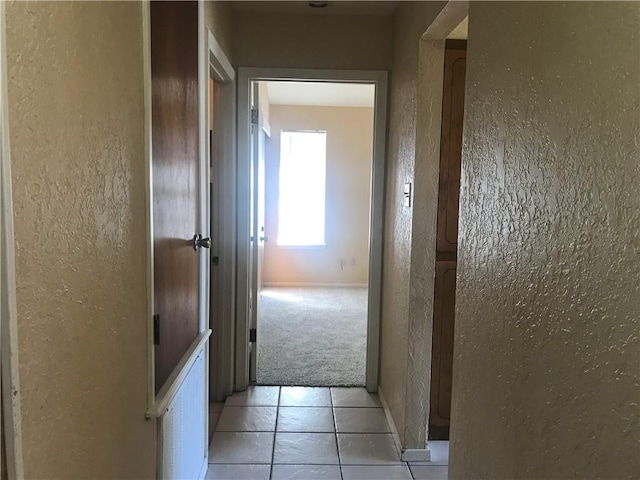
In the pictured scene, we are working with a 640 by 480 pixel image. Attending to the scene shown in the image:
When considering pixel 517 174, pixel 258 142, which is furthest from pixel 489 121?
pixel 258 142

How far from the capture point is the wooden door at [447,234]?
99.7 inches

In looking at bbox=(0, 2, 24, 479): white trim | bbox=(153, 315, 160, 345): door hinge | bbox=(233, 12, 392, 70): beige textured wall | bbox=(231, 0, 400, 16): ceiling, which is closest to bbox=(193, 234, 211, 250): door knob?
bbox=(153, 315, 160, 345): door hinge

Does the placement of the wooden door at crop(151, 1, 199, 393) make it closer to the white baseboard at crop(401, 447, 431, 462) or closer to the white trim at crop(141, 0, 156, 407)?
the white trim at crop(141, 0, 156, 407)

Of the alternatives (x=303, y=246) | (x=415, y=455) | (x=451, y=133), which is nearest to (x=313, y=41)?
(x=451, y=133)

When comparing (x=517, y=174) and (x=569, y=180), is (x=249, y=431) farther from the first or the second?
(x=569, y=180)

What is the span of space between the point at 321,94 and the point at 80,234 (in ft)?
16.7

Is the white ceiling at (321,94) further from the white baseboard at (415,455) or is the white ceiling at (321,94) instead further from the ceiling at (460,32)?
the white baseboard at (415,455)

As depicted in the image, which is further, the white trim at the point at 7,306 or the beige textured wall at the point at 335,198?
the beige textured wall at the point at 335,198

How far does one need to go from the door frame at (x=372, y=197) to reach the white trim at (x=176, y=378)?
1.05 m

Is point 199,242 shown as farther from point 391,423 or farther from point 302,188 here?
point 302,188

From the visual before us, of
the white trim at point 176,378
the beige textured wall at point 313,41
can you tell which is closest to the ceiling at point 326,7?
the beige textured wall at point 313,41

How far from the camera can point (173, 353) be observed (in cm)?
184

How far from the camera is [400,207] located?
278 centimetres

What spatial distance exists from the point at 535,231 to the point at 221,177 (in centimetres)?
228
